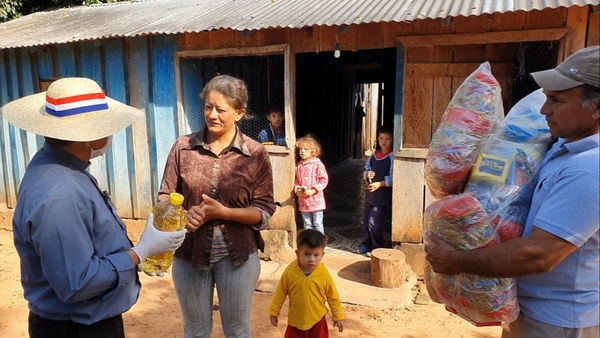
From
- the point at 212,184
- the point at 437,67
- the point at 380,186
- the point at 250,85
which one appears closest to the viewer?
the point at 212,184

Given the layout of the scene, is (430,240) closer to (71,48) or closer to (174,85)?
(174,85)

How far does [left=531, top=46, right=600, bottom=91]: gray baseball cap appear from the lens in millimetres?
1380

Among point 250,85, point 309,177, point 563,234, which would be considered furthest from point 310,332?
point 250,85

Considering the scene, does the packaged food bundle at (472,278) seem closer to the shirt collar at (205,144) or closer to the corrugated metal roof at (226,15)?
the shirt collar at (205,144)

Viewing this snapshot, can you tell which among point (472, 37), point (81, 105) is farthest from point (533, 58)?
point (81, 105)

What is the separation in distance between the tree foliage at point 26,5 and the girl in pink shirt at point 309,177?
23.1 feet

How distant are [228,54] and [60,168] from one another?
386 centimetres

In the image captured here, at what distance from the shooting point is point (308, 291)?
2.88 metres

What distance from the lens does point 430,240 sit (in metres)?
1.74

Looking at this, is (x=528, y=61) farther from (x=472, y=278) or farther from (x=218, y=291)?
(x=218, y=291)

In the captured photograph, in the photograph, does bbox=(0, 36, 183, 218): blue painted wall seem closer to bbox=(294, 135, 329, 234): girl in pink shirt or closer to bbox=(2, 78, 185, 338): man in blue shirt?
bbox=(294, 135, 329, 234): girl in pink shirt

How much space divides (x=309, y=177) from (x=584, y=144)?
12.7 ft

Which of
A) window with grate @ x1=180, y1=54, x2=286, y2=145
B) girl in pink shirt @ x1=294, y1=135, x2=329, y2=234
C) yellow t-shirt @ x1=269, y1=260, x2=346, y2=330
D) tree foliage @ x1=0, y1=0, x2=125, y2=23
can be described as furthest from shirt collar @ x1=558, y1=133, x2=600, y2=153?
tree foliage @ x1=0, y1=0, x2=125, y2=23

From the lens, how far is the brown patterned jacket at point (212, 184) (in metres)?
2.33
